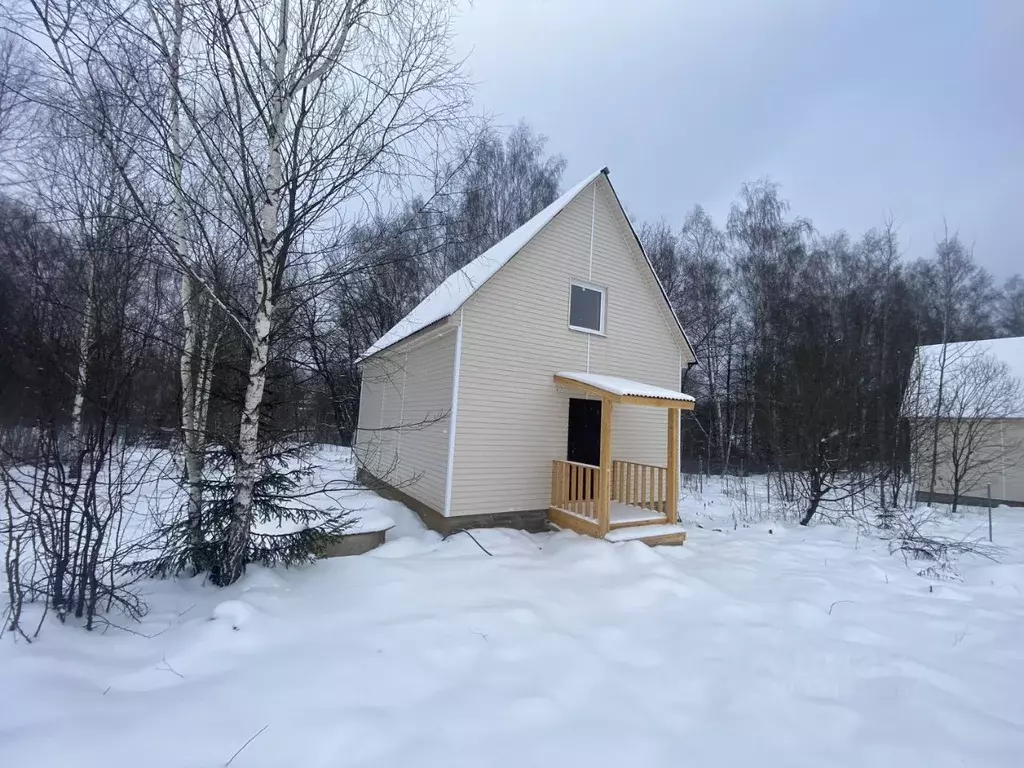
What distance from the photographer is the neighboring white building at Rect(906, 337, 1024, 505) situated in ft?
43.4

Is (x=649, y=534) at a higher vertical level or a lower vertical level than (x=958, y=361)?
lower

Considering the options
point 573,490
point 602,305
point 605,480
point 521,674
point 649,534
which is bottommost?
point 521,674

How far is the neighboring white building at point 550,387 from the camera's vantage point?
7465mm

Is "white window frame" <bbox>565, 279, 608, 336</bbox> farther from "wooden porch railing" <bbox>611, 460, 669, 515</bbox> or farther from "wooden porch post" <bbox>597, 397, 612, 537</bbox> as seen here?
"wooden porch railing" <bbox>611, 460, 669, 515</bbox>

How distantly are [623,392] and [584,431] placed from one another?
8.03 feet

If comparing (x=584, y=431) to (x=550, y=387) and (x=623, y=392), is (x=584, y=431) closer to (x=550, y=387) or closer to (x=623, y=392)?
(x=550, y=387)

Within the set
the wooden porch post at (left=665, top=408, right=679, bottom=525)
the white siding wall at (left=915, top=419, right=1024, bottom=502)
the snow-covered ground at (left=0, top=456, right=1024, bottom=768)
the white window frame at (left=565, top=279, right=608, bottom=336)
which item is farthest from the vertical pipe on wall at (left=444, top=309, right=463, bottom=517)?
the white siding wall at (left=915, top=419, right=1024, bottom=502)

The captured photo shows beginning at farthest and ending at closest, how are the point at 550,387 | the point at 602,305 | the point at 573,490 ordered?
the point at 602,305, the point at 550,387, the point at 573,490

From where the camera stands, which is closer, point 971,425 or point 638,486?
point 638,486

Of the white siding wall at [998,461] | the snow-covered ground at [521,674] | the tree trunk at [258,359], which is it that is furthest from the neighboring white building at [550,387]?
the white siding wall at [998,461]

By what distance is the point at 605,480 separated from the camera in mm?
7062

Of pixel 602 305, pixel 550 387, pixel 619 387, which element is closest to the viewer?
pixel 619 387

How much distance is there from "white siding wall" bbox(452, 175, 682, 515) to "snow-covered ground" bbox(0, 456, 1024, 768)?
7.19 ft

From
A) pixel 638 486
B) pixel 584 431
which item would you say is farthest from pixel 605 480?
pixel 584 431
